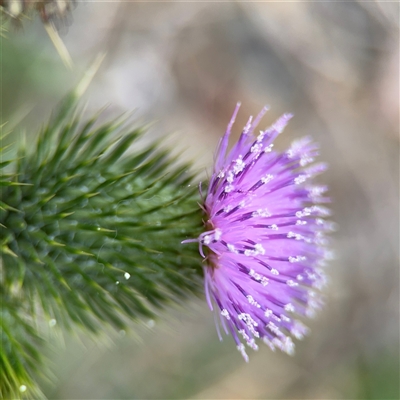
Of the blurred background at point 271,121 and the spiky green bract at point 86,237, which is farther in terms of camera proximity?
the blurred background at point 271,121

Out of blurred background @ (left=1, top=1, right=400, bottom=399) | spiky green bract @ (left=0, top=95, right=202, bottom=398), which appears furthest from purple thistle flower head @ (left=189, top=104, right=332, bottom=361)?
blurred background @ (left=1, top=1, right=400, bottom=399)

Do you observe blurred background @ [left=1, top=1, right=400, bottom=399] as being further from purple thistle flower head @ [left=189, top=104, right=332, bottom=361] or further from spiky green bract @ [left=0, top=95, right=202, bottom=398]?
purple thistle flower head @ [left=189, top=104, right=332, bottom=361]

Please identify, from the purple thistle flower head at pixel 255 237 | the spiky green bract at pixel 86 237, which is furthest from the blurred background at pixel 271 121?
the purple thistle flower head at pixel 255 237

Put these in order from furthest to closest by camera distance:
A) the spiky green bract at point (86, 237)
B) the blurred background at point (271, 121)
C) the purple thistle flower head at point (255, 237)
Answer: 1. the blurred background at point (271, 121)
2. the spiky green bract at point (86, 237)
3. the purple thistle flower head at point (255, 237)

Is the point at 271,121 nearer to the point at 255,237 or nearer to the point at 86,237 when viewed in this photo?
the point at 255,237

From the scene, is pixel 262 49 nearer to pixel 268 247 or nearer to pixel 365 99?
pixel 365 99

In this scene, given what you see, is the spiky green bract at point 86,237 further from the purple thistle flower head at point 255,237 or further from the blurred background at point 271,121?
the blurred background at point 271,121

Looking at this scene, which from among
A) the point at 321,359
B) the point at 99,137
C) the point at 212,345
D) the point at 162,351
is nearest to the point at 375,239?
the point at 321,359
